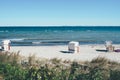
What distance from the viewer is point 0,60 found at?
40.4ft

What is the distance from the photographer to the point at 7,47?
2223cm

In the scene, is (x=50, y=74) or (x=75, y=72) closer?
(x=50, y=74)

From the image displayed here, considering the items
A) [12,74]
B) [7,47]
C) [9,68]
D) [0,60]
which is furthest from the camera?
[7,47]

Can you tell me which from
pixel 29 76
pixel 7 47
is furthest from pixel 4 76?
pixel 7 47

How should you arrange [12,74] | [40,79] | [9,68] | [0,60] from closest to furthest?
[40,79], [12,74], [9,68], [0,60]

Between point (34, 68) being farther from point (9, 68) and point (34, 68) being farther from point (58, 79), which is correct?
point (9, 68)

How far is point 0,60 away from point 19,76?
3590mm

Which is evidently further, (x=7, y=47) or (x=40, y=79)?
(x=7, y=47)

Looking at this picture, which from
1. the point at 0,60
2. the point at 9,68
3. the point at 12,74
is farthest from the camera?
the point at 0,60

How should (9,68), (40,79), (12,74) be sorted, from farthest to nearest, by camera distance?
(9,68) < (12,74) < (40,79)

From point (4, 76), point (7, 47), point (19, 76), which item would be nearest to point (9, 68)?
point (4, 76)

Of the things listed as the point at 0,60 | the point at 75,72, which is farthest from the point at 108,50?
the point at 75,72

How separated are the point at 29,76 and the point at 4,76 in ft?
4.13

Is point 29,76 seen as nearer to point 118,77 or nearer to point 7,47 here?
point 118,77
